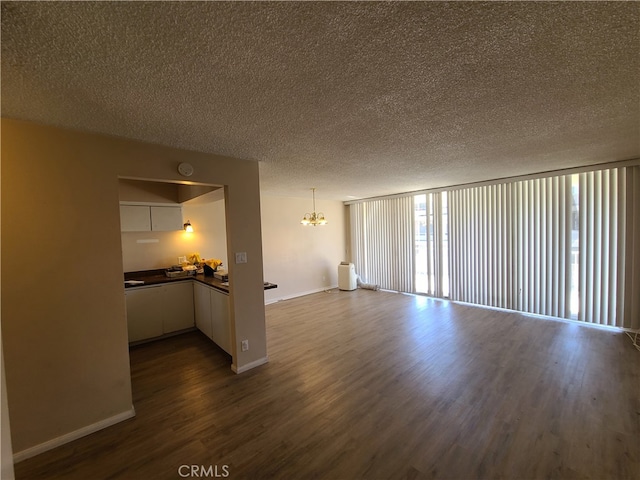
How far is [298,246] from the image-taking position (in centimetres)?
666

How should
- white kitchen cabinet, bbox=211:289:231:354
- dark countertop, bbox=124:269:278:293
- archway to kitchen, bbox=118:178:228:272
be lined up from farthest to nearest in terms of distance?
archway to kitchen, bbox=118:178:228:272
dark countertop, bbox=124:269:278:293
white kitchen cabinet, bbox=211:289:231:354

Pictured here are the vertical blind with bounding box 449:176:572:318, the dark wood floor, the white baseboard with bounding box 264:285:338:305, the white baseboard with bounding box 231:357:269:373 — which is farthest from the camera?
the white baseboard with bounding box 264:285:338:305

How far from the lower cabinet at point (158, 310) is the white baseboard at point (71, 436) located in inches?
66.9

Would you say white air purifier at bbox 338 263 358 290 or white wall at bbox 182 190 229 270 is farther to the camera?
white air purifier at bbox 338 263 358 290

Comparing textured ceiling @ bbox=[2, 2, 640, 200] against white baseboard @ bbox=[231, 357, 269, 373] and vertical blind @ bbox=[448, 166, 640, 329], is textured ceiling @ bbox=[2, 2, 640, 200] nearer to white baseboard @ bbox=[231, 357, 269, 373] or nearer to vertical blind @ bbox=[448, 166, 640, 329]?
vertical blind @ bbox=[448, 166, 640, 329]

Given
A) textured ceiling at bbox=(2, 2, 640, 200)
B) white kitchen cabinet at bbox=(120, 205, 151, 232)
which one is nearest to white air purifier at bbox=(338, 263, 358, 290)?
white kitchen cabinet at bbox=(120, 205, 151, 232)

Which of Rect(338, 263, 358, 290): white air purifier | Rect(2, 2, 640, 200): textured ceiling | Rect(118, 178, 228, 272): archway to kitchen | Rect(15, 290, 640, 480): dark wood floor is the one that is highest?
Rect(2, 2, 640, 200): textured ceiling

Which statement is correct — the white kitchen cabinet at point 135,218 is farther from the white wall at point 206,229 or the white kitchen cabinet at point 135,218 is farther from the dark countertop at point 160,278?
the dark countertop at point 160,278

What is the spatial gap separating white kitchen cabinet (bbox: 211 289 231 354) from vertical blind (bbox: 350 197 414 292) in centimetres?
462

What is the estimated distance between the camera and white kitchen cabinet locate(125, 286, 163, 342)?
373cm

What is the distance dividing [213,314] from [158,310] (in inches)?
38.3

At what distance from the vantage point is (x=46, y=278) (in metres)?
2.02

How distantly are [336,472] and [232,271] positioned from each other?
2.03 meters

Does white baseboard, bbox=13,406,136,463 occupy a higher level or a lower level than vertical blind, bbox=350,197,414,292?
lower
